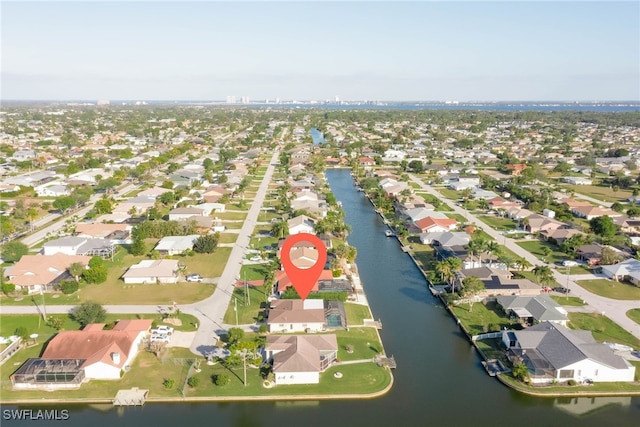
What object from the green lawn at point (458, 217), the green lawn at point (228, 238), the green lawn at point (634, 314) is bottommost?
the green lawn at point (634, 314)

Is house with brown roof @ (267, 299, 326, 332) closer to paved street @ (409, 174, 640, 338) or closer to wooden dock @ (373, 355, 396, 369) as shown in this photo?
wooden dock @ (373, 355, 396, 369)

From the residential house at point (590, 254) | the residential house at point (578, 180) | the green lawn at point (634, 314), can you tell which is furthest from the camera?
the residential house at point (578, 180)

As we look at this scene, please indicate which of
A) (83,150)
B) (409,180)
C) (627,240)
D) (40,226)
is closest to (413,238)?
(627,240)

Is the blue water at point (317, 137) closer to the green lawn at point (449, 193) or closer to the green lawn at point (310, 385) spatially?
the green lawn at point (449, 193)

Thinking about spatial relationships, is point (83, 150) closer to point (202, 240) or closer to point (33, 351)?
point (202, 240)

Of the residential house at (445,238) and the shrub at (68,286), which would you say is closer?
the shrub at (68,286)

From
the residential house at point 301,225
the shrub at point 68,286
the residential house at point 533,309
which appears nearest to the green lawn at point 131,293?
the shrub at point 68,286
